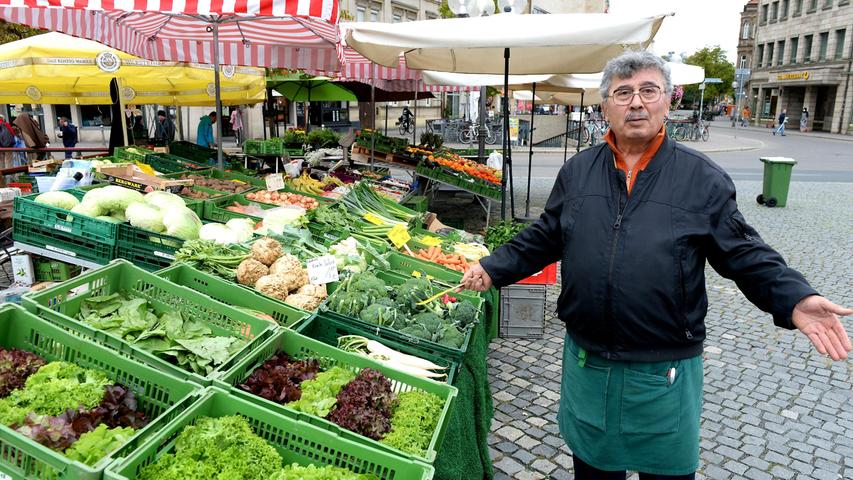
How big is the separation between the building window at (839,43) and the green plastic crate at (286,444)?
4988 cm

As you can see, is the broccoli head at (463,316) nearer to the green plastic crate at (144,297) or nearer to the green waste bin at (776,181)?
the green plastic crate at (144,297)

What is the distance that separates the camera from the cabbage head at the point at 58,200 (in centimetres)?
452

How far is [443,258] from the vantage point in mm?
5078

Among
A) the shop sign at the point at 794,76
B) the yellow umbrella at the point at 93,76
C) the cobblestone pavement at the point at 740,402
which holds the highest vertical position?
the shop sign at the point at 794,76

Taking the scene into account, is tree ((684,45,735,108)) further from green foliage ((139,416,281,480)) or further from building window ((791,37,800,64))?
green foliage ((139,416,281,480))

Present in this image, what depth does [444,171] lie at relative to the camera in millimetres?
9180

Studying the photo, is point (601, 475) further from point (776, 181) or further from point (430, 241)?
point (776, 181)

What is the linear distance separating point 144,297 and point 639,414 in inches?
103

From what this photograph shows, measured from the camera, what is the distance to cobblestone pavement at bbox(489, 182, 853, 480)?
11.7ft

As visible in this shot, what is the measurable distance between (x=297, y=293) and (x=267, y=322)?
86 centimetres

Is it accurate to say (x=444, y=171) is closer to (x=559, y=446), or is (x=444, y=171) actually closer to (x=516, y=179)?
(x=559, y=446)

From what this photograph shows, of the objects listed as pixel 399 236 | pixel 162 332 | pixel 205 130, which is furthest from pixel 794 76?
pixel 162 332

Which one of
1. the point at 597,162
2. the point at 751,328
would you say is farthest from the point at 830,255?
the point at 597,162

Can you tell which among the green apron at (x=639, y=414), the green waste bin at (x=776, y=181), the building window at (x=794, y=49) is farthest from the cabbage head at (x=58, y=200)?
the building window at (x=794, y=49)
